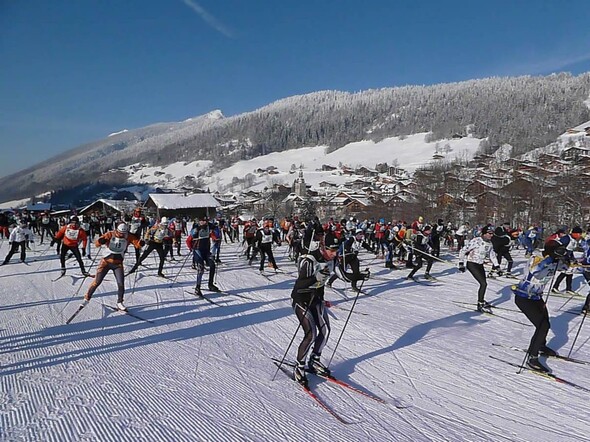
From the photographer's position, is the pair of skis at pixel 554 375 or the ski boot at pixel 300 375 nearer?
the ski boot at pixel 300 375

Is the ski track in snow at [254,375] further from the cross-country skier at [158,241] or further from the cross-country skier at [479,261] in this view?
the cross-country skier at [158,241]

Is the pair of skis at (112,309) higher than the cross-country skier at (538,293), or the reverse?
the cross-country skier at (538,293)

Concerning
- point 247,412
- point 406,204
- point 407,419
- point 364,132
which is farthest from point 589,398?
point 364,132

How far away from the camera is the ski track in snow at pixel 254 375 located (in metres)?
4.05

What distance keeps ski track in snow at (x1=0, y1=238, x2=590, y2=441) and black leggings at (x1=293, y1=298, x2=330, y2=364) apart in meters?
0.41

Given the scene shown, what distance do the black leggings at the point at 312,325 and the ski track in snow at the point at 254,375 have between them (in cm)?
41

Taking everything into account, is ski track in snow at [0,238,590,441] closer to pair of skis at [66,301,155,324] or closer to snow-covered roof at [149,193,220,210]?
pair of skis at [66,301,155,324]

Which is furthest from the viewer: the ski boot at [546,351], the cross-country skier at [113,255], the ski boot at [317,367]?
the cross-country skier at [113,255]

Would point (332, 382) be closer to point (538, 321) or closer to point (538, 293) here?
point (538, 321)

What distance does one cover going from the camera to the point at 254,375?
17.5ft

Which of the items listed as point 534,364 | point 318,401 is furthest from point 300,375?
point 534,364

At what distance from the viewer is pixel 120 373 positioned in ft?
17.0

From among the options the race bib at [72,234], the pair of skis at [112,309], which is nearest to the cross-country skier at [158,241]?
the race bib at [72,234]

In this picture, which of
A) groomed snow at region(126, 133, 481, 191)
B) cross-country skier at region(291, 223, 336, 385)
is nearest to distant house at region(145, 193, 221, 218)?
cross-country skier at region(291, 223, 336, 385)
